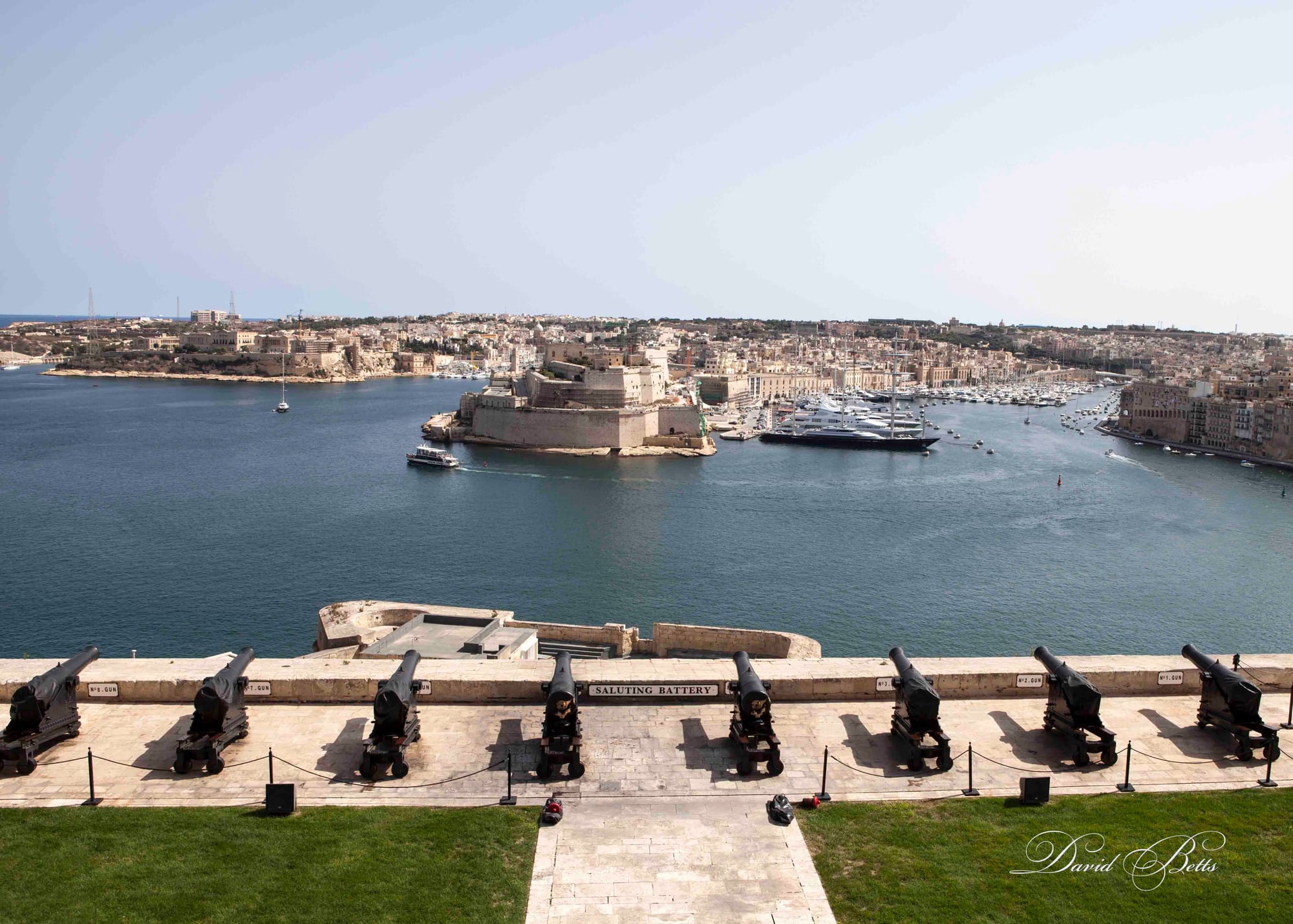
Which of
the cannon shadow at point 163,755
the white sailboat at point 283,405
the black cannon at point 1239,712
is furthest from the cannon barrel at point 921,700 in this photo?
the white sailboat at point 283,405

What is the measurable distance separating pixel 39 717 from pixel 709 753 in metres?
3.02

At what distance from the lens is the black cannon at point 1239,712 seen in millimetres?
4336

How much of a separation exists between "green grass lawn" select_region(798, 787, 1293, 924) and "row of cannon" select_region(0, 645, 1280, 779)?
359 mm

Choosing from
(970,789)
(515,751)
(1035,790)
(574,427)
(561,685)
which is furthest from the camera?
(574,427)

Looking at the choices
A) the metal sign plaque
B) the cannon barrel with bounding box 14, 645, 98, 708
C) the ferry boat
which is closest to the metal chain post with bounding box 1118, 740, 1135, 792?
the metal sign plaque

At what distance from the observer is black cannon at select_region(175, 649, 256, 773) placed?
4.18m

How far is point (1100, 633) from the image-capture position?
49.5 ft

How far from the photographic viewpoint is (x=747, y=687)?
4293 mm

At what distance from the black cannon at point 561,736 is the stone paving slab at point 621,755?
68 millimetres

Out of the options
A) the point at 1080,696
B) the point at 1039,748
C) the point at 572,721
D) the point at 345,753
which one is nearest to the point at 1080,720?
the point at 1080,696

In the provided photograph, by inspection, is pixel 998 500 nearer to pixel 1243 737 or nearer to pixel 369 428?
pixel 1243 737

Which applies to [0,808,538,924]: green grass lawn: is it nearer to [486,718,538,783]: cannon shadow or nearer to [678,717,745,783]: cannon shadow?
[486,718,538,783]: cannon shadow

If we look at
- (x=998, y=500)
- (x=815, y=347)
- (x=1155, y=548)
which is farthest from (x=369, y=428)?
(x=815, y=347)

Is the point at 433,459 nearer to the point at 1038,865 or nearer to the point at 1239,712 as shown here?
the point at 1239,712
